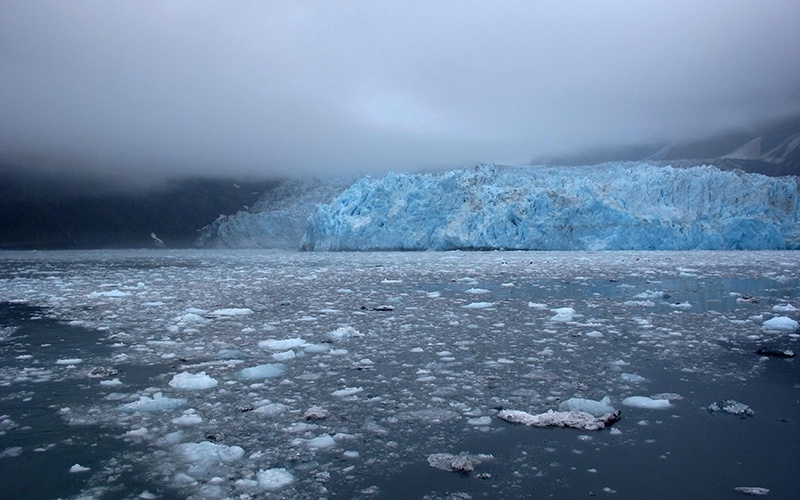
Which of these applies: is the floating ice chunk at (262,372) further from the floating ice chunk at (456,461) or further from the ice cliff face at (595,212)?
the ice cliff face at (595,212)

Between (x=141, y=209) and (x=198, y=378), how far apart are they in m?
107

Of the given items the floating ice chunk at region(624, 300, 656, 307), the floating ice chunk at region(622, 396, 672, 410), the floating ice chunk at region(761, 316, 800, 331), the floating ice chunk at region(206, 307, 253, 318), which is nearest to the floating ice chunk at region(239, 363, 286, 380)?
the floating ice chunk at region(622, 396, 672, 410)

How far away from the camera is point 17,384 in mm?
3600

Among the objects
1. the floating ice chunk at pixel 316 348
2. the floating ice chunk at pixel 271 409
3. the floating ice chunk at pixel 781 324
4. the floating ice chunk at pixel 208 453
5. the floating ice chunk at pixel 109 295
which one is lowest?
the floating ice chunk at pixel 109 295

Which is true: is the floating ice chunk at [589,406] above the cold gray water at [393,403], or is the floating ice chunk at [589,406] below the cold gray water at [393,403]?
above

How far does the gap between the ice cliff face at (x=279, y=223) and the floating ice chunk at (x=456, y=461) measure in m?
47.1

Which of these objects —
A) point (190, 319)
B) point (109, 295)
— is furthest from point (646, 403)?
point (109, 295)

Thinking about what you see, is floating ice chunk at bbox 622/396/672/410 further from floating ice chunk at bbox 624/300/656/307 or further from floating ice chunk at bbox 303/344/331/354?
floating ice chunk at bbox 624/300/656/307

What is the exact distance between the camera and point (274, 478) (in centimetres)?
217

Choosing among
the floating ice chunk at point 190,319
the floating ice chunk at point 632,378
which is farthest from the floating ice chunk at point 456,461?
the floating ice chunk at point 190,319

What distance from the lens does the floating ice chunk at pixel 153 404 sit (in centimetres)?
310

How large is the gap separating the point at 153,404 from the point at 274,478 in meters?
1.38

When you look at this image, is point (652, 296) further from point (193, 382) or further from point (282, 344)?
point (193, 382)

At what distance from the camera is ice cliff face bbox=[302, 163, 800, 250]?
29.9m
